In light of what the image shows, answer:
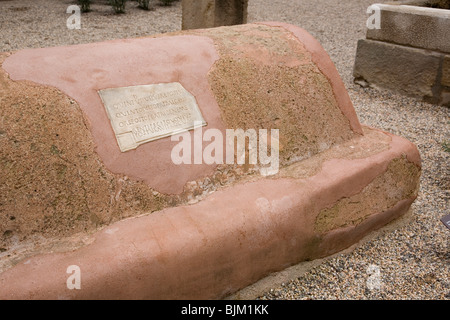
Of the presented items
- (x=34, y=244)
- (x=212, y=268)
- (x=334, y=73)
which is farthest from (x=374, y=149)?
(x=34, y=244)

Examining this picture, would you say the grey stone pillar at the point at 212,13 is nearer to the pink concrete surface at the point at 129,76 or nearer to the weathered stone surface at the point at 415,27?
the weathered stone surface at the point at 415,27

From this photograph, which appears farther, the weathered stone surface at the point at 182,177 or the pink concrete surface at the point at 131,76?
the pink concrete surface at the point at 131,76

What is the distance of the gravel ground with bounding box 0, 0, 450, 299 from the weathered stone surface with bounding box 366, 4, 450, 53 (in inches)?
23.3

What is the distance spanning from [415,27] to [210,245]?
145 inches

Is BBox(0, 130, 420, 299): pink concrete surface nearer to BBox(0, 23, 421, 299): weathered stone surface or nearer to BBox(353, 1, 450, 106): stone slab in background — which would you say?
BBox(0, 23, 421, 299): weathered stone surface

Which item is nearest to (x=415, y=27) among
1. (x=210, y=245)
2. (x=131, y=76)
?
(x=131, y=76)

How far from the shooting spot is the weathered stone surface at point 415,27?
13.8 ft

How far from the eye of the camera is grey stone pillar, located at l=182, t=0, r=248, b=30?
4918mm

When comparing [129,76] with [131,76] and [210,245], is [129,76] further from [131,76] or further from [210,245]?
[210,245]

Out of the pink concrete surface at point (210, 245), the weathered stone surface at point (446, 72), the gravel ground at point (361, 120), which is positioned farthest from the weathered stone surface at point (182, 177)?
the weathered stone surface at point (446, 72)

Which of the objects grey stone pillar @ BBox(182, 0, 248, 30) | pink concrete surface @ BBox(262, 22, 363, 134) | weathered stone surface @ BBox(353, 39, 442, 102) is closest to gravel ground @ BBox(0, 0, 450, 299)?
weathered stone surface @ BBox(353, 39, 442, 102)

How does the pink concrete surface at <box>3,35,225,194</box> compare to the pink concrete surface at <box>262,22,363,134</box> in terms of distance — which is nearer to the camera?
the pink concrete surface at <box>3,35,225,194</box>

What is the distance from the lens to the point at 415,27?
439cm

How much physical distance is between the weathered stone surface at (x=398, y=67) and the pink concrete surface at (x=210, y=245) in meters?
2.54
